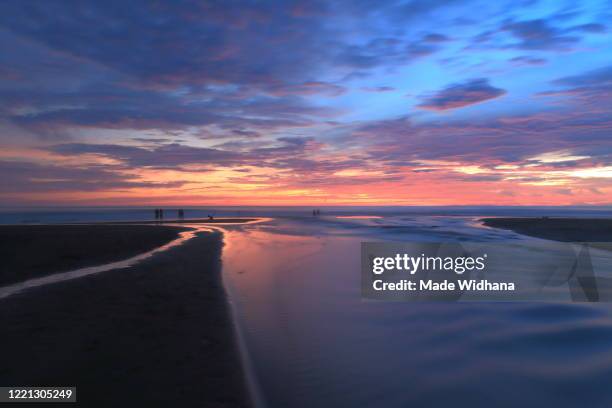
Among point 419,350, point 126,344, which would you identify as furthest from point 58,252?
point 419,350

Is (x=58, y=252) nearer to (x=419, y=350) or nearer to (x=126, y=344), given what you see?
(x=126, y=344)

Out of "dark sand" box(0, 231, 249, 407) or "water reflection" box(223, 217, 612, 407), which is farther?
"water reflection" box(223, 217, 612, 407)

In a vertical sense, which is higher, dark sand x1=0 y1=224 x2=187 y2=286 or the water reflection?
dark sand x1=0 y1=224 x2=187 y2=286

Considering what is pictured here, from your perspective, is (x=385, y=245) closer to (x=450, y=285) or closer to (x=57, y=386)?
(x=450, y=285)

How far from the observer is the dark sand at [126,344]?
5.24 m

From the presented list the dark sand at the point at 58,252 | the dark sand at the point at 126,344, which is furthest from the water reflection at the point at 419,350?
the dark sand at the point at 58,252

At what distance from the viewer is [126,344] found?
22.4ft

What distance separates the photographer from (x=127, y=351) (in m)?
6.50

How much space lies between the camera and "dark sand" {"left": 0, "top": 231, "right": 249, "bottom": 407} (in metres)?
5.24

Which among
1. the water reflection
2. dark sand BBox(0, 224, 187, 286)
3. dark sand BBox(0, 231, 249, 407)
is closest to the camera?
dark sand BBox(0, 231, 249, 407)

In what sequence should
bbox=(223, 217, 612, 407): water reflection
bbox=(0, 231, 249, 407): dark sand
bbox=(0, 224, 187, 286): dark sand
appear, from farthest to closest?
bbox=(0, 224, 187, 286): dark sand
bbox=(223, 217, 612, 407): water reflection
bbox=(0, 231, 249, 407): dark sand

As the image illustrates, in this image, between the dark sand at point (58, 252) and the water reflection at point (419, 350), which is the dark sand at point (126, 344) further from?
the dark sand at point (58, 252)

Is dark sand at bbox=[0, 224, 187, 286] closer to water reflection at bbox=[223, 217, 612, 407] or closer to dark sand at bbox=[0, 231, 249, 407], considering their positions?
dark sand at bbox=[0, 231, 249, 407]

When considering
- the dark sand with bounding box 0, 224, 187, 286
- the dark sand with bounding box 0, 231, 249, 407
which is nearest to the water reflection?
the dark sand with bounding box 0, 231, 249, 407
